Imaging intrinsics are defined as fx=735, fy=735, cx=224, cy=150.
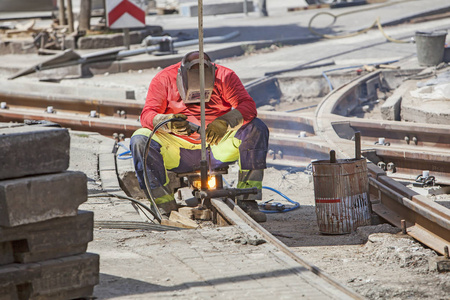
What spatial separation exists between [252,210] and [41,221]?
2839 mm

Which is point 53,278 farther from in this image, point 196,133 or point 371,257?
point 196,133

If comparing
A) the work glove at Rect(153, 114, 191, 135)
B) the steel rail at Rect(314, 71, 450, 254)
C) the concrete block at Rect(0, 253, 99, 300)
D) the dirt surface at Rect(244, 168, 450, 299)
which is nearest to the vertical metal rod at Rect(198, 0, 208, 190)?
the work glove at Rect(153, 114, 191, 135)

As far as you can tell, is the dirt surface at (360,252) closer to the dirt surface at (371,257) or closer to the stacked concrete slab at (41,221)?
the dirt surface at (371,257)

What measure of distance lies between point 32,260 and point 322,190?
9.21 ft

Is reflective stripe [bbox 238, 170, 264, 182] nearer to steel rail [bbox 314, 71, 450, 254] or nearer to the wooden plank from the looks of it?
the wooden plank

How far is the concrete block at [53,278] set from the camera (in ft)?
11.9

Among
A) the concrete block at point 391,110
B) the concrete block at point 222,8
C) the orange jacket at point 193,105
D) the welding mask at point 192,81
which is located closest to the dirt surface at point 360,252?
the orange jacket at point 193,105

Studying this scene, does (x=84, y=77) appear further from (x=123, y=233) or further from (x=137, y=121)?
(x=123, y=233)

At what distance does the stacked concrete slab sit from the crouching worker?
7.63 ft

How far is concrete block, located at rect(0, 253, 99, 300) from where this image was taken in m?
3.62

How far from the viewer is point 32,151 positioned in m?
3.68

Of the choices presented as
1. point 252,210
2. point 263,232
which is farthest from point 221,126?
point 263,232

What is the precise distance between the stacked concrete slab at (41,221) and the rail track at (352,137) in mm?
2421

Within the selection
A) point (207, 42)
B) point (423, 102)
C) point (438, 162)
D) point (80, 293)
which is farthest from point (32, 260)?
point (207, 42)
